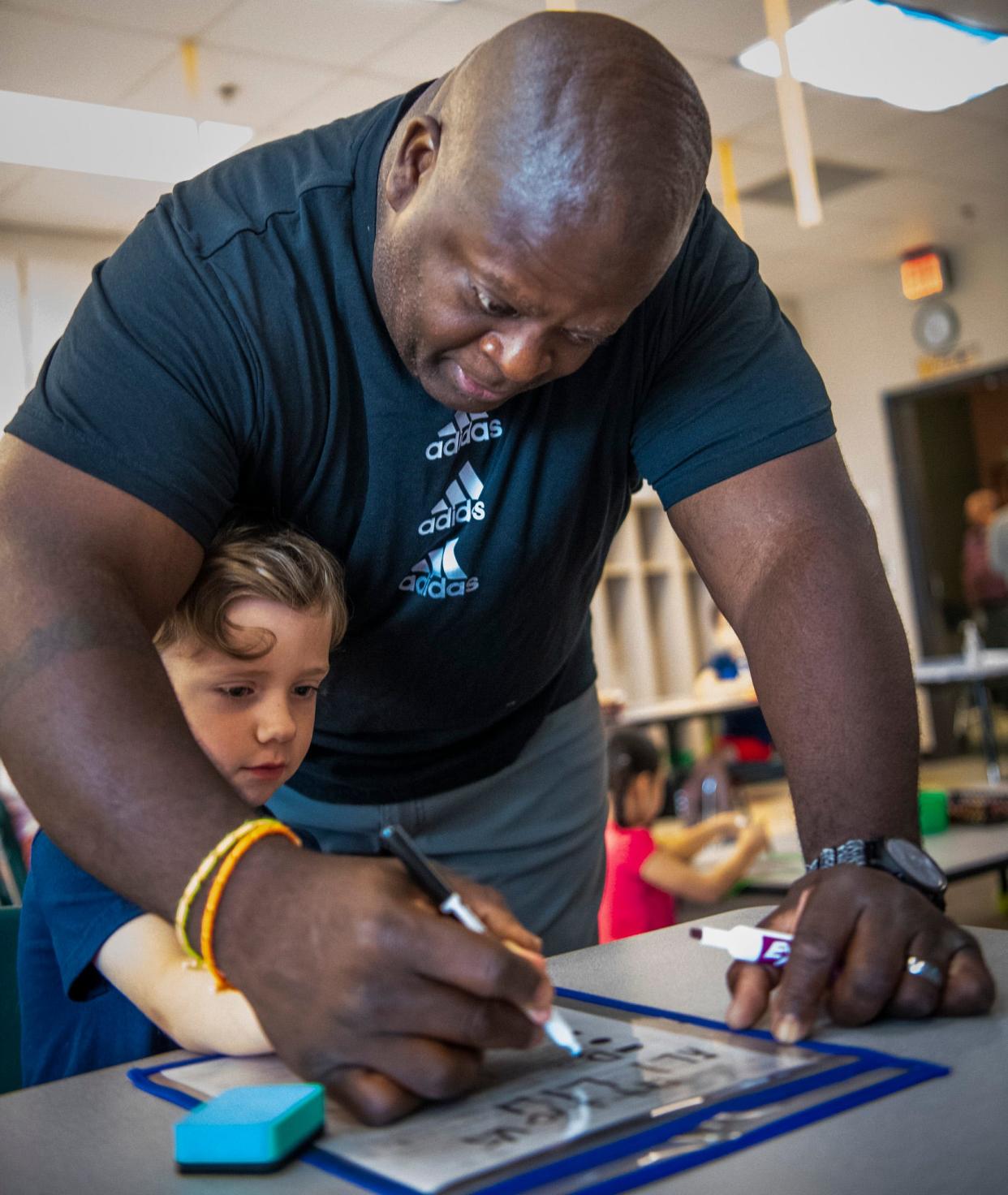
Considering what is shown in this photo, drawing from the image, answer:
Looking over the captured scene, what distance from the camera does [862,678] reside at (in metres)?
1.03

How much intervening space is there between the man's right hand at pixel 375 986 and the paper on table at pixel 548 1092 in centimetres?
2

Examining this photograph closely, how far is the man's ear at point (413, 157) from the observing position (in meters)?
1.00

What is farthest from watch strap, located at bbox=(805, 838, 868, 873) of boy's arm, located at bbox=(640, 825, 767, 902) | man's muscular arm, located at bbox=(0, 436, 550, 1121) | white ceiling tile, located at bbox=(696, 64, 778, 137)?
white ceiling tile, located at bbox=(696, 64, 778, 137)

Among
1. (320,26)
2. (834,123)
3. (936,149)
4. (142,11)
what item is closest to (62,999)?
(142,11)

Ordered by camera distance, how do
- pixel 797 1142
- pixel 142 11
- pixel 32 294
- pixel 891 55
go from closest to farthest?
pixel 797 1142 < pixel 142 11 < pixel 891 55 < pixel 32 294

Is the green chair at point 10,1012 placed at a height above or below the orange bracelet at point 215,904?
below

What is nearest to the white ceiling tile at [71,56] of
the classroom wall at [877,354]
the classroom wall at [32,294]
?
the classroom wall at [32,294]

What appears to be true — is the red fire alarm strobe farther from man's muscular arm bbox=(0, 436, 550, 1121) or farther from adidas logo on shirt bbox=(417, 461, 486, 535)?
man's muscular arm bbox=(0, 436, 550, 1121)

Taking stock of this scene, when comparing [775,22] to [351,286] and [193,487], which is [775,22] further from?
[193,487]

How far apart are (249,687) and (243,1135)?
0.63 meters

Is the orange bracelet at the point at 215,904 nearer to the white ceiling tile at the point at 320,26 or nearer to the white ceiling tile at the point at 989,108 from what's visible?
the white ceiling tile at the point at 320,26

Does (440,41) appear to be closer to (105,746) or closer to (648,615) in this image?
(105,746)

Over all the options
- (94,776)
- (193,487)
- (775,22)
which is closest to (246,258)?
(193,487)

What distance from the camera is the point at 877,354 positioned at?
324 inches
